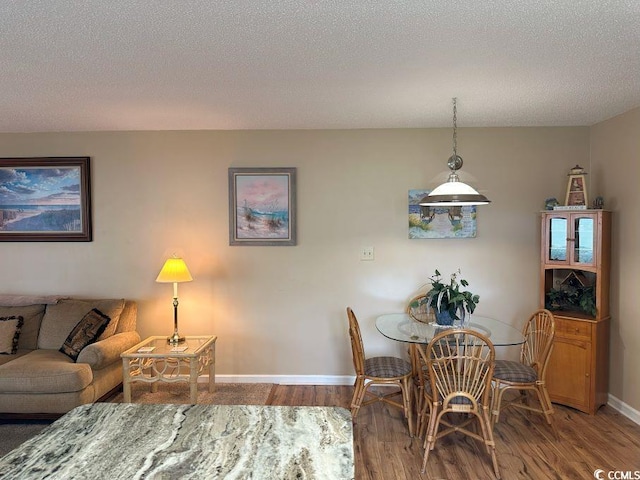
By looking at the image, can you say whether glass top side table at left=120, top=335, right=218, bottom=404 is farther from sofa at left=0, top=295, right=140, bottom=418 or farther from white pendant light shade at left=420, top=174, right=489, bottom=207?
white pendant light shade at left=420, top=174, right=489, bottom=207

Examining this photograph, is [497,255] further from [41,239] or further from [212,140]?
[41,239]

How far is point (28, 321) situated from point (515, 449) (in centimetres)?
391

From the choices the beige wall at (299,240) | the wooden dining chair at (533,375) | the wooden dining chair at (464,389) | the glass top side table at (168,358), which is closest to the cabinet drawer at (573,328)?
the wooden dining chair at (533,375)

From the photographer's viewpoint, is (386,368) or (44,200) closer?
(386,368)

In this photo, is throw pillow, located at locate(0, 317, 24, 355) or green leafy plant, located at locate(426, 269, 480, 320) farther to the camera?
throw pillow, located at locate(0, 317, 24, 355)

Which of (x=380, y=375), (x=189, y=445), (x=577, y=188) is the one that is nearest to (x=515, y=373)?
(x=380, y=375)

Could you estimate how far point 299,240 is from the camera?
3.83 metres

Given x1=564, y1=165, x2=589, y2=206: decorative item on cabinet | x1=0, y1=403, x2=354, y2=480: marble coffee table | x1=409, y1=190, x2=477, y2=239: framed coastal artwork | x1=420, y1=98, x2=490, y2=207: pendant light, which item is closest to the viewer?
x1=0, y1=403, x2=354, y2=480: marble coffee table

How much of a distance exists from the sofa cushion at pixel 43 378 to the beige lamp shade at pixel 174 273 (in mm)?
863

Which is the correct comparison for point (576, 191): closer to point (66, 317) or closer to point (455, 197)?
point (455, 197)

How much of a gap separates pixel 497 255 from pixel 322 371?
1924mm

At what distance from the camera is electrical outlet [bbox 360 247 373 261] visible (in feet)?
12.5

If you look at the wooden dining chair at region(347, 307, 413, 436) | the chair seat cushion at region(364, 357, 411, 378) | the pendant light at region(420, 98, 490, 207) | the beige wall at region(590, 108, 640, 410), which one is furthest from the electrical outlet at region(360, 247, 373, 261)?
the beige wall at region(590, 108, 640, 410)

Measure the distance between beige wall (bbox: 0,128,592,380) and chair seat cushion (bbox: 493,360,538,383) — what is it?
87cm
